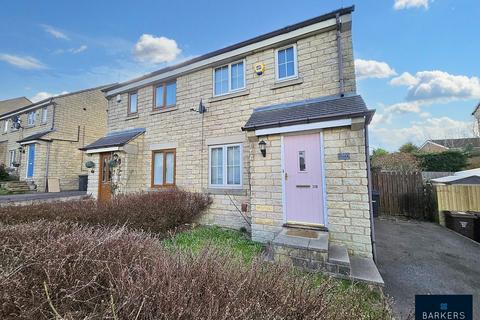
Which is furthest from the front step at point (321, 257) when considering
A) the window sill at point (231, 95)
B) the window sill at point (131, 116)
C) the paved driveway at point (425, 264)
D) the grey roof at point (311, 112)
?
the window sill at point (131, 116)

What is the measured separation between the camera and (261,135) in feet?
21.4

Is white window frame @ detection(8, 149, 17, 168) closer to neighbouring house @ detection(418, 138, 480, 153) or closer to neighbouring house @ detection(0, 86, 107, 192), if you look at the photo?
neighbouring house @ detection(0, 86, 107, 192)

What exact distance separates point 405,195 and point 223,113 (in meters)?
9.82

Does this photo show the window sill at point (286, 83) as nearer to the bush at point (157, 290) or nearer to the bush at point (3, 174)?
the bush at point (157, 290)

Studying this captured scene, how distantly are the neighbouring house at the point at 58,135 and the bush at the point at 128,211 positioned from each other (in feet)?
45.0

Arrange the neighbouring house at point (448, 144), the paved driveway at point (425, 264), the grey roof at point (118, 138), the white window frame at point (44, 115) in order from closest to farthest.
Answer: the paved driveway at point (425, 264)
the grey roof at point (118, 138)
the white window frame at point (44, 115)
the neighbouring house at point (448, 144)

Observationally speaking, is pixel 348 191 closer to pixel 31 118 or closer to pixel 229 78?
pixel 229 78

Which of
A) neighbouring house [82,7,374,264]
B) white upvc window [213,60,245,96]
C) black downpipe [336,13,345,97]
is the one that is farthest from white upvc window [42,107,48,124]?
black downpipe [336,13,345,97]

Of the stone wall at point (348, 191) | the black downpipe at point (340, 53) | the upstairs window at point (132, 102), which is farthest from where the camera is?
the upstairs window at point (132, 102)

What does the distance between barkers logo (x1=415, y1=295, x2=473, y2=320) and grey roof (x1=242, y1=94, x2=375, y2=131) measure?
3982 millimetres

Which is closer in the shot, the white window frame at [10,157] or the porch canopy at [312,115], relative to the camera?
the porch canopy at [312,115]

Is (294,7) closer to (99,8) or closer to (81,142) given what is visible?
(99,8)

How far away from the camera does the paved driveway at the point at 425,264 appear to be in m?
3.93

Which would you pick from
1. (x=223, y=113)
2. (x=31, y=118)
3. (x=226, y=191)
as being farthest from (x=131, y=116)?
(x=31, y=118)
